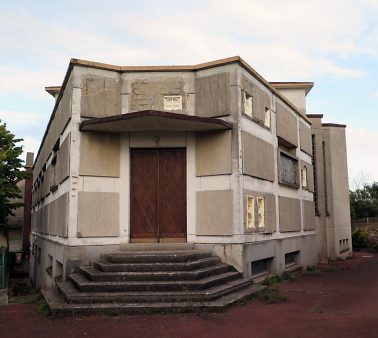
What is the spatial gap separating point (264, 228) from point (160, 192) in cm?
334

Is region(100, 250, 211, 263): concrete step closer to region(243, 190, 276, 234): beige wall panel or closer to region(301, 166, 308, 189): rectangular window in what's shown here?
region(243, 190, 276, 234): beige wall panel

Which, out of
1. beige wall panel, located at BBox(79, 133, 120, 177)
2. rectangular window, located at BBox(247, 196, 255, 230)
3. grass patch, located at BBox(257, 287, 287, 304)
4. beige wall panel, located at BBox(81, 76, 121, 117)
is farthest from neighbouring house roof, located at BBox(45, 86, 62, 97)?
grass patch, located at BBox(257, 287, 287, 304)

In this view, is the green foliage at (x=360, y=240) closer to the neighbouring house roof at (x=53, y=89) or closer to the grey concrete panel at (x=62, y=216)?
the neighbouring house roof at (x=53, y=89)

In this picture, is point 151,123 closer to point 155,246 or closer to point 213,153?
point 213,153

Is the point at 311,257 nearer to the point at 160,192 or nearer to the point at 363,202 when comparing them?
the point at 160,192

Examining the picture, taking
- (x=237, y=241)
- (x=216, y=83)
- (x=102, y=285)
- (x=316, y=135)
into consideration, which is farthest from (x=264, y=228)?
(x=316, y=135)

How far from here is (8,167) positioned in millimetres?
17641

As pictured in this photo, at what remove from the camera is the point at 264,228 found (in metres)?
12.1

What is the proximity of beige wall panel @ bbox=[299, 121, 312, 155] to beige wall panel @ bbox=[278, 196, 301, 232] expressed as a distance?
8.38 feet

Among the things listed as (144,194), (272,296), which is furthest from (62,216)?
(272,296)

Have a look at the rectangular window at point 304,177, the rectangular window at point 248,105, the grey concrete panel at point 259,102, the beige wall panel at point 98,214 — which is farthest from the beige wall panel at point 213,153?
the rectangular window at point 304,177

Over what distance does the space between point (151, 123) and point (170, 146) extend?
45.1 inches

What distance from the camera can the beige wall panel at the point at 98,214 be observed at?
1046 centimetres

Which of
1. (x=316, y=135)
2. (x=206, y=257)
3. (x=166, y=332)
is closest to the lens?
(x=166, y=332)
